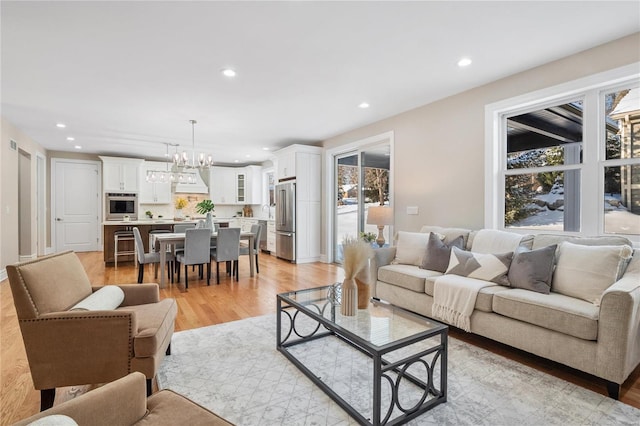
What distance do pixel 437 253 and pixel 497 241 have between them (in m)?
0.56

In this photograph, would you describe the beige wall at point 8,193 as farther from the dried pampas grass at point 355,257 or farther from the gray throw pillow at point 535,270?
the gray throw pillow at point 535,270

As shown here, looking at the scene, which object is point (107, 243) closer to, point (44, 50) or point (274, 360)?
point (44, 50)

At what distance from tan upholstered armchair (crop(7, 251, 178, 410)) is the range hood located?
24.6 ft

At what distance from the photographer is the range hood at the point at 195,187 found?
29.4 ft

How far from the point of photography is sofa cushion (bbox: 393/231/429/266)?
3547 mm

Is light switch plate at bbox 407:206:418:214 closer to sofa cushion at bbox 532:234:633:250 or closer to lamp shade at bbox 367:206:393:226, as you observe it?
lamp shade at bbox 367:206:393:226

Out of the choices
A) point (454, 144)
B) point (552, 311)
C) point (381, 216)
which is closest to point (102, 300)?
point (552, 311)

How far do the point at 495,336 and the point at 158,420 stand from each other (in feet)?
7.88

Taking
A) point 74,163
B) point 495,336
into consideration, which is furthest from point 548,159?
point 74,163

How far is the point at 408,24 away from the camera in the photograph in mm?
2492

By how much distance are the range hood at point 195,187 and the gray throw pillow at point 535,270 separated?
828 cm

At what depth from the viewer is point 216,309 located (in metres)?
3.54

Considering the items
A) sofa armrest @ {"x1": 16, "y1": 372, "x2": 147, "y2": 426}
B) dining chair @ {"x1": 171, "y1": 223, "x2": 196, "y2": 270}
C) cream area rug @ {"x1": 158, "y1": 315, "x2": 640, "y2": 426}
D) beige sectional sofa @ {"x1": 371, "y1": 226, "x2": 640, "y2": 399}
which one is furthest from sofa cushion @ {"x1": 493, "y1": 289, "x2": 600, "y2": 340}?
dining chair @ {"x1": 171, "y1": 223, "x2": 196, "y2": 270}

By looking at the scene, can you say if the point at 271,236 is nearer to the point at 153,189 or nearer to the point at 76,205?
the point at 153,189
